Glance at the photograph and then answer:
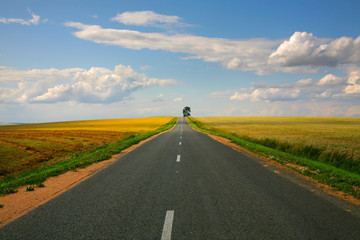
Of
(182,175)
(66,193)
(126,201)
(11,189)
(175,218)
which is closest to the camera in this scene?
(175,218)

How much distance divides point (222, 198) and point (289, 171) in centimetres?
538

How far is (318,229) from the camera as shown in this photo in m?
4.51

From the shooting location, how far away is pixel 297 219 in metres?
4.96

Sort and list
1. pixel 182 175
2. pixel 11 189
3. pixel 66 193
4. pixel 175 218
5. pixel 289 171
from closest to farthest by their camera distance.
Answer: pixel 175 218 < pixel 66 193 < pixel 11 189 < pixel 182 175 < pixel 289 171

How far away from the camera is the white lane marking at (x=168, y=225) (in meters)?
4.19

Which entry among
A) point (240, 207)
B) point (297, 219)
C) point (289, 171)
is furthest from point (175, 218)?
point (289, 171)

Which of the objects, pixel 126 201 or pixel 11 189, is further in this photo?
pixel 11 189

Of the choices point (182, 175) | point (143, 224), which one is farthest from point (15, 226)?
point (182, 175)

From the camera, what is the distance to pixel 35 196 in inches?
268

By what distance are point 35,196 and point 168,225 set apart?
4.60 metres

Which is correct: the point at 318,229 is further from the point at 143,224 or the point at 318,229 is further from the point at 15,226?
the point at 15,226

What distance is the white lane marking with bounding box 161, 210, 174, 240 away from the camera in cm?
419

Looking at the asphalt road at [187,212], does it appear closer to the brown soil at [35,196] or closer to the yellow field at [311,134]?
the brown soil at [35,196]

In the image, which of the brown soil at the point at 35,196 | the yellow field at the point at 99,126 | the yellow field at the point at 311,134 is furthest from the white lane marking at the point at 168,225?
the yellow field at the point at 99,126
